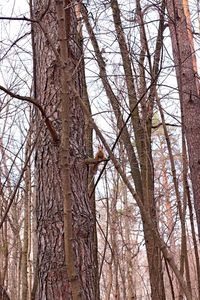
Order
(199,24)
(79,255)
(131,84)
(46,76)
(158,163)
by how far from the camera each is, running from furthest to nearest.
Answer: (158,163) < (199,24) < (131,84) < (46,76) < (79,255)

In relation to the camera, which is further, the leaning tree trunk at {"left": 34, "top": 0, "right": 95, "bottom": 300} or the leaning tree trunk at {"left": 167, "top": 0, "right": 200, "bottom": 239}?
the leaning tree trunk at {"left": 167, "top": 0, "right": 200, "bottom": 239}

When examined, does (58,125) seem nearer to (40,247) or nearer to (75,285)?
(40,247)

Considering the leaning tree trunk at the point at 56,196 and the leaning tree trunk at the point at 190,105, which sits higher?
the leaning tree trunk at the point at 190,105

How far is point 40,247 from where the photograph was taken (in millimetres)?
1928

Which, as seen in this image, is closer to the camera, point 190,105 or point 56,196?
point 56,196

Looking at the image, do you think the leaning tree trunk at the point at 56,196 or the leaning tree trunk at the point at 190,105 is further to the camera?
the leaning tree trunk at the point at 190,105

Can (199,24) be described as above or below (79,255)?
above

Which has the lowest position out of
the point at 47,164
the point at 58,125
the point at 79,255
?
the point at 79,255

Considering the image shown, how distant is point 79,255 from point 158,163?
379 inches

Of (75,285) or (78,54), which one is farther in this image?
(78,54)

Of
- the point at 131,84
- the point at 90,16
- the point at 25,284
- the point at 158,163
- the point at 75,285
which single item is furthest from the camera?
the point at 158,163

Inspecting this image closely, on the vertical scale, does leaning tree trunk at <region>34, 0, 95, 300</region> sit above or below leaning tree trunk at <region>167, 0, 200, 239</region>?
below

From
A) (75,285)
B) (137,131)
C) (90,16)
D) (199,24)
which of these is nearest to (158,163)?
(199,24)

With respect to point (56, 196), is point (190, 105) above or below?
above
